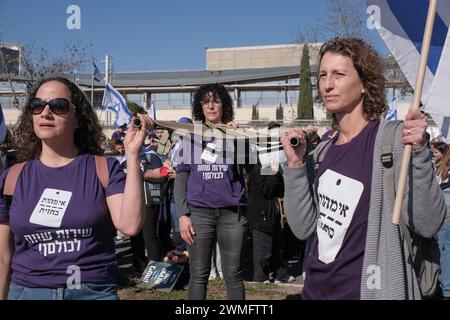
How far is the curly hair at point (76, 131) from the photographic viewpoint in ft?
9.43

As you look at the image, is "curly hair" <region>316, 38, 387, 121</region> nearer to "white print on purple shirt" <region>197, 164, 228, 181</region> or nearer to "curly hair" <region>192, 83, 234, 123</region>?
"white print on purple shirt" <region>197, 164, 228, 181</region>

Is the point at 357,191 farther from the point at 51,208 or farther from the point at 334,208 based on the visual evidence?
the point at 51,208

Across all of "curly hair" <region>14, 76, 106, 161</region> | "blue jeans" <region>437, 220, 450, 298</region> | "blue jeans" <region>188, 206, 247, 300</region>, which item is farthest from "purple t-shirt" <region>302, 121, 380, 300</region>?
"blue jeans" <region>437, 220, 450, 298</region>

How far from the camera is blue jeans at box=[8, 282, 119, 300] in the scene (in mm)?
2473

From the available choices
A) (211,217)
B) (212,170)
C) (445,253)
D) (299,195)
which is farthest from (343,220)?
(445,253)

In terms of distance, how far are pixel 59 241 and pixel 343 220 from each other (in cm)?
134

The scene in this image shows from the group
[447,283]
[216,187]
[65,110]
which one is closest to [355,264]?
[65,110]

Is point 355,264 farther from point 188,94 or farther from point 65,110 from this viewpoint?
point 188,94

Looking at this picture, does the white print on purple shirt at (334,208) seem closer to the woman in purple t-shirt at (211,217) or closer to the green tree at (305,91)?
the woman in purple t-shirt at (211,217)

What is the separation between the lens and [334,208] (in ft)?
8.02

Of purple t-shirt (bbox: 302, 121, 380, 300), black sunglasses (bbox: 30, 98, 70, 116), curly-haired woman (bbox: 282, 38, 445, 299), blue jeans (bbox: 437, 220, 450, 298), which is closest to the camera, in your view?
curly-haired woman (bbox: 282, 38, 445, 299)

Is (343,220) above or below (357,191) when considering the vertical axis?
below
